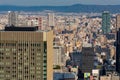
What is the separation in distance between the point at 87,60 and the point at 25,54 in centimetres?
4064

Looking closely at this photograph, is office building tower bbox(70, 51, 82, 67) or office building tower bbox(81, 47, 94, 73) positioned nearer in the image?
office building tower bbox(81, 47, 94, 73)

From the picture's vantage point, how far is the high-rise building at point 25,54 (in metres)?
23.8

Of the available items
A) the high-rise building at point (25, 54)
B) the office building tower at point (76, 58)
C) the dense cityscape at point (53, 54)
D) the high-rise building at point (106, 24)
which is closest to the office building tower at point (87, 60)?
the dense cityscape at point (53, 54)

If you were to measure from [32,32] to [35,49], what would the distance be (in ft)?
2.36

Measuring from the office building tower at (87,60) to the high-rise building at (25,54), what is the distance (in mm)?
36669

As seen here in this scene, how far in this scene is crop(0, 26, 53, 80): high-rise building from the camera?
23766mm

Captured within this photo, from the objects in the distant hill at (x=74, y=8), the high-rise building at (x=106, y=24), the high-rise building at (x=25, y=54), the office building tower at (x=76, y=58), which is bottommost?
the office building tower at (x=76, y=58)

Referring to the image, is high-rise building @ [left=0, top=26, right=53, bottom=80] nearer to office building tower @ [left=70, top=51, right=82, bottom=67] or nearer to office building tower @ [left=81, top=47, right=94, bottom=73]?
office building tower @ [left=81, top=47, right=94, bottom=73]

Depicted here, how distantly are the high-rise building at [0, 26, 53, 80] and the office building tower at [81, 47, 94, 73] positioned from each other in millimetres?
36669

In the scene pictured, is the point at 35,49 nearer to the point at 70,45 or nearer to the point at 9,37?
the point at 9,37

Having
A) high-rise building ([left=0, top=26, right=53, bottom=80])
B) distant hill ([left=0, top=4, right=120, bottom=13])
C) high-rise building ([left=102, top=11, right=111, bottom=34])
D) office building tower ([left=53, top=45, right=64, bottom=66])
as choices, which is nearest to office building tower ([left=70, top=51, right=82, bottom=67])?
office building tower ([left=53, top=45, right=64, bottom=66])

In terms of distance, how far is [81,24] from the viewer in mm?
127688

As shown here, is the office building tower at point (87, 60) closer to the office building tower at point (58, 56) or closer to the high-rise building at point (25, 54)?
the office building tower at point (58, 56)

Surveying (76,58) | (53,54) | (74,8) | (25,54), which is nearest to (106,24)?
(76,58)
